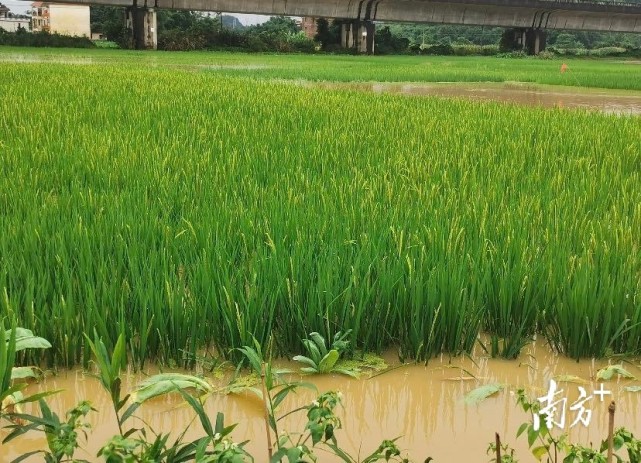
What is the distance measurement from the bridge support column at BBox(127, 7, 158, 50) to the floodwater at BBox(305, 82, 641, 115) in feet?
57.6

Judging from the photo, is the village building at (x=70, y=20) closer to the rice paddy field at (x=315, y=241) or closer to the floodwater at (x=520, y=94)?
the floodwater at (x=520, y=94)

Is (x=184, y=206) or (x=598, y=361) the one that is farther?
(x=184, y=206)

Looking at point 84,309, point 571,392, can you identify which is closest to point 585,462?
point 571,392

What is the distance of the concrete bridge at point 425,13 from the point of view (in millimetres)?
28500

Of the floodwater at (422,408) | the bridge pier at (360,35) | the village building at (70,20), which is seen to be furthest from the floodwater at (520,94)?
the village building at (70,20)

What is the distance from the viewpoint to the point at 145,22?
1110 inches

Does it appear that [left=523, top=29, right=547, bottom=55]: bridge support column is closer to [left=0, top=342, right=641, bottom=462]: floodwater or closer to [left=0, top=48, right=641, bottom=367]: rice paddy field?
[left=0, top=48, right=641, bottom=367]: rice paddy field

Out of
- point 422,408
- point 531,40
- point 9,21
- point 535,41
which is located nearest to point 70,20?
point 9,21

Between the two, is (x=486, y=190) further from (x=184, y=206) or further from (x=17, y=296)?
(x=17, y=296)

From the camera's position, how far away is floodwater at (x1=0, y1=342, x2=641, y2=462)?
1342 millimetres

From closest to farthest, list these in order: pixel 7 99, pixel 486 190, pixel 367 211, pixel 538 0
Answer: pixel 367 211, pixel 486 190, pixel 7 99, pixel 538 0

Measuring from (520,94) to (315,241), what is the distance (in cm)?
1047

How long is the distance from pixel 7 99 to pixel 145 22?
23377 millimetres

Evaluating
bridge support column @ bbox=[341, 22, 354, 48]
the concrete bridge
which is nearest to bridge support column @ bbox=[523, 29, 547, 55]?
the concrete bridge
